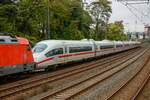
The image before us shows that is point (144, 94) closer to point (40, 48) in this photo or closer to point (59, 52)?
point (40, 48)

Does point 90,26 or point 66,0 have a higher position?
point 66,0

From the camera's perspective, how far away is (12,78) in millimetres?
23000

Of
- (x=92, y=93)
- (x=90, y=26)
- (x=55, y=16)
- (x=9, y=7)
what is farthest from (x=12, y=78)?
(x=90, y=26)

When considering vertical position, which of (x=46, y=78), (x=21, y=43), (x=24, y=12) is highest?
(x=24, y=12)

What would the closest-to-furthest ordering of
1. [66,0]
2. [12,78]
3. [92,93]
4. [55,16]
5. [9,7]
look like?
1. [92,93]
2. [12,78]
3. [9,7]
4. [55,16]
5. [66,0]

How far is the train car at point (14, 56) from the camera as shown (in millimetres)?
19281

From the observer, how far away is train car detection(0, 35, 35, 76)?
19.3 metres

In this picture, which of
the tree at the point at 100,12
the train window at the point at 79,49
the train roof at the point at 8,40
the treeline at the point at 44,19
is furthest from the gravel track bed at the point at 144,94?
the tree at the point at 100,12

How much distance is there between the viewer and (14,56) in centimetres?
2059

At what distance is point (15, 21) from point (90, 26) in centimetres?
3450

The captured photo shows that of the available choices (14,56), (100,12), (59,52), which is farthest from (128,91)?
(100,12)

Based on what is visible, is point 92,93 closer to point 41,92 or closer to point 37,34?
point 41,92

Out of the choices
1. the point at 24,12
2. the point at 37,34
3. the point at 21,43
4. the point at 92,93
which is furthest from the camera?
the point at 37,34

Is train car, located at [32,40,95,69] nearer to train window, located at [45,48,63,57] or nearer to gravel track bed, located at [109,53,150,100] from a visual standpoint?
train window, located at [45,48,63,57]
